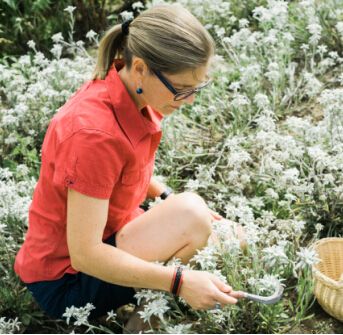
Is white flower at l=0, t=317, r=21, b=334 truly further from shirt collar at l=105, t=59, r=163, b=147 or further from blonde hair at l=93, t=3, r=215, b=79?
blonde hair at l=93, t=3, r=215, b=79

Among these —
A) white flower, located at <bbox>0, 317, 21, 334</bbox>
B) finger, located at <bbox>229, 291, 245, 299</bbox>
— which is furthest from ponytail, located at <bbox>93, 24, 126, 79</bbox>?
white flower, located at <bbox>0, 317, 21, 334</bbox>

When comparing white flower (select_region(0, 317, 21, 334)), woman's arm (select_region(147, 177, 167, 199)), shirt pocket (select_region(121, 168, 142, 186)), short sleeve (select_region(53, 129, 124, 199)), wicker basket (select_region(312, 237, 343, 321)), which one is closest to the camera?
short sleeve (select_region(53, 129, 124, 199))

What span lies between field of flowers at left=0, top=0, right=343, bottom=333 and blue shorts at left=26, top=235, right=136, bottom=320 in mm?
91

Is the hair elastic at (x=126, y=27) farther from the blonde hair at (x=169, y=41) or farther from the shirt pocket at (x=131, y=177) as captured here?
the shirt pocket at (x=131, y=177)

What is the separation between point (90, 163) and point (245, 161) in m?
1.50

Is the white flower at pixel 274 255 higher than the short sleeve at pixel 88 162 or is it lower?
lower

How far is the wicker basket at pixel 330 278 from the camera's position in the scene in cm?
250

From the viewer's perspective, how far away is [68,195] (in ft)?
7.29

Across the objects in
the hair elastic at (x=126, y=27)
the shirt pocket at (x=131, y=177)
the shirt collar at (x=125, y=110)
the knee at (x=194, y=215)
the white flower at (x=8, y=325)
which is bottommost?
the white flower at (x=8, y=325)

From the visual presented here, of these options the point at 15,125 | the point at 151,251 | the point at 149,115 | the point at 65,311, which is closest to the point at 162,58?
the point at 149,115

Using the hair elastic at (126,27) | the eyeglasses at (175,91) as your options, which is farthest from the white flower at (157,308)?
the hair elastic at (126,27)

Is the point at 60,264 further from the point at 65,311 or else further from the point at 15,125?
the point at 15,125

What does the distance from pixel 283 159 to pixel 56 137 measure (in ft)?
4.46

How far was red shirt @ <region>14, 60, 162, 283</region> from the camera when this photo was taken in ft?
7.09
